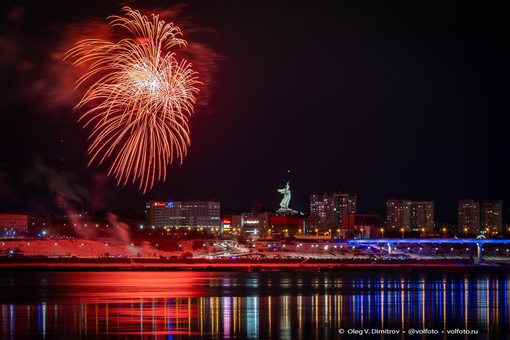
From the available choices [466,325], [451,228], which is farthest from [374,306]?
[451,228]

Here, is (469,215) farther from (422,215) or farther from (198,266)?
(198,266)

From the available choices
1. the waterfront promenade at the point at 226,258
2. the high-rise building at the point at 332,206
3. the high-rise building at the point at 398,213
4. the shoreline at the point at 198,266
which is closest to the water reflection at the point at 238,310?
the shoreline at the point at 198,266

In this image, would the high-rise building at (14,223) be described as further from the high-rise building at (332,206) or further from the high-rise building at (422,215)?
the high-rise building at (422,215)

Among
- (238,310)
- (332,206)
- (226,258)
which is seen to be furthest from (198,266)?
(332,206)

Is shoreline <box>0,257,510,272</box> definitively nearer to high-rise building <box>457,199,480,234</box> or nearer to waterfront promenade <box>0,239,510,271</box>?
waterfront promenade <box>0,239,510,271</box>

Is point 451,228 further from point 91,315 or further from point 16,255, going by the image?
point 91,315

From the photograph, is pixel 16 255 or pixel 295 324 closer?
pixel 295 324
